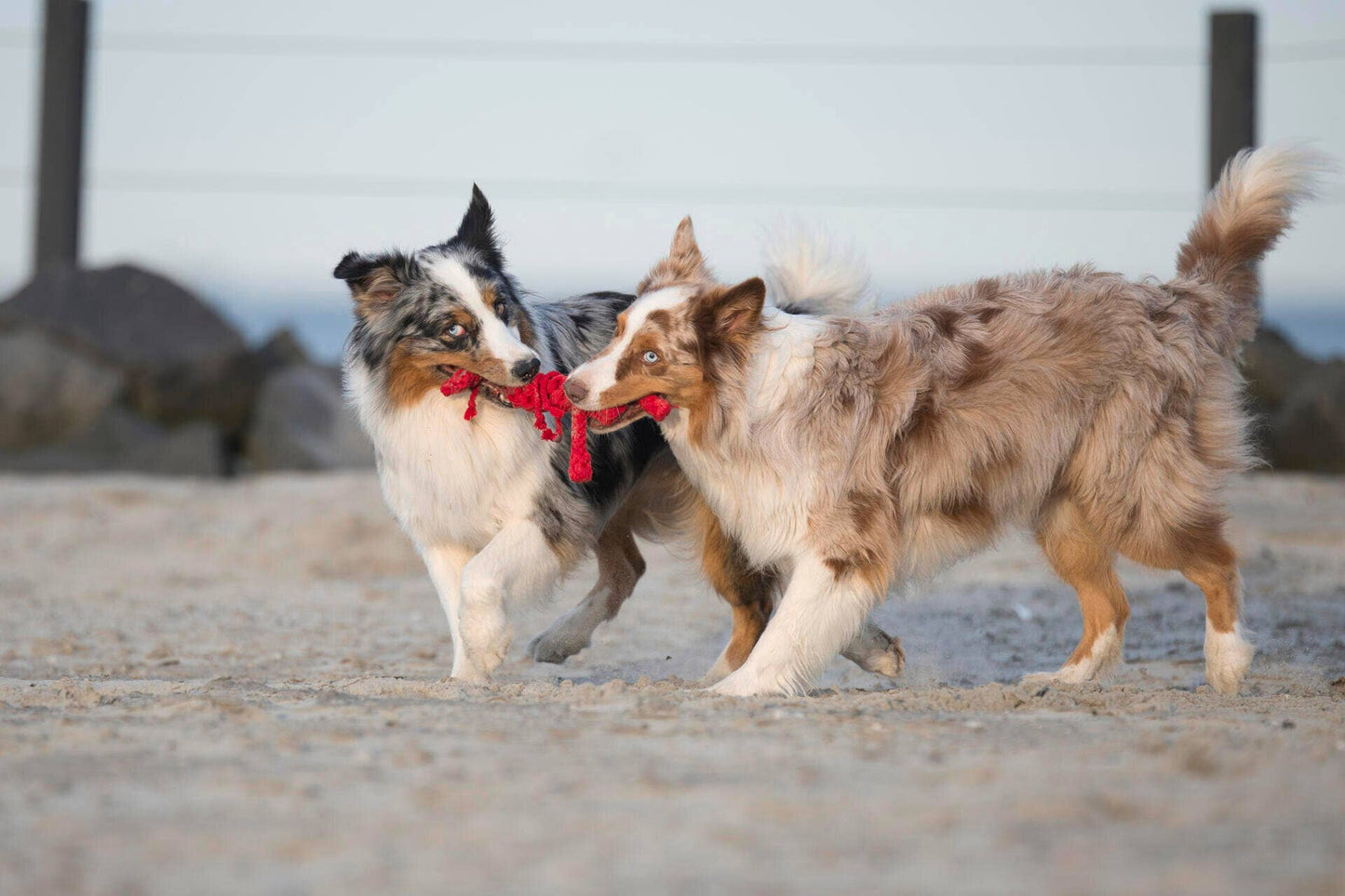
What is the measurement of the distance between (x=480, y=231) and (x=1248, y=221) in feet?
10.5

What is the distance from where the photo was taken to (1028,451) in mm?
5363

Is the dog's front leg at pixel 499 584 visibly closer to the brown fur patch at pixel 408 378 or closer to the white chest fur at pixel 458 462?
the white chest fur at pixel 458 462

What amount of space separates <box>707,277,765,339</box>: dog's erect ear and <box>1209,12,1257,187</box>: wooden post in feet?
28.4

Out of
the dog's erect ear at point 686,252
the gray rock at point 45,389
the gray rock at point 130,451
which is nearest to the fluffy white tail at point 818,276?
the dog's erect ear at point 686,252

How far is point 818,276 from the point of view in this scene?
6.24 meters

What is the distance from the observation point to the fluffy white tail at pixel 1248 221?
5.81 metres

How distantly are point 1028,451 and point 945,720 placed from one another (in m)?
1.47

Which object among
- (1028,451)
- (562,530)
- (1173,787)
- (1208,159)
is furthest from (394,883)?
(1208,159)

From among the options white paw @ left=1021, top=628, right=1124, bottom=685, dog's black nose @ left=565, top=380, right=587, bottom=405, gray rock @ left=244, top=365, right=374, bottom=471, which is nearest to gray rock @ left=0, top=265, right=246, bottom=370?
gray rock @ left=244, top=365, right=374, bottom=471

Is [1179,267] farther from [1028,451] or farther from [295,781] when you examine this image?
[295,781]

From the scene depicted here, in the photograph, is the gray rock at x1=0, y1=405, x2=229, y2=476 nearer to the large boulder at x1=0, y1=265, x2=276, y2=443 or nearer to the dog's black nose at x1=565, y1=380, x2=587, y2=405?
the large boulder at x1=0, y1=265, x2=276, y2=443

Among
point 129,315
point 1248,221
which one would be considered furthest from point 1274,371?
point 129,315

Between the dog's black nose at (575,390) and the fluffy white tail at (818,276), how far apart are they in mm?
1589

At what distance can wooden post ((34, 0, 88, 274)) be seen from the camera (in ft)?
44.5
